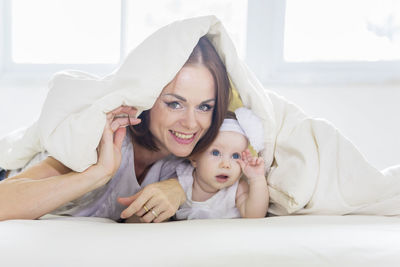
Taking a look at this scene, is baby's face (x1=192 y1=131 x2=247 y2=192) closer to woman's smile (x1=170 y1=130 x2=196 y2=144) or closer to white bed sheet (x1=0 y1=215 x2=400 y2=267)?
woman's smile (x1=170 y1=130 x2=196 y2=144)

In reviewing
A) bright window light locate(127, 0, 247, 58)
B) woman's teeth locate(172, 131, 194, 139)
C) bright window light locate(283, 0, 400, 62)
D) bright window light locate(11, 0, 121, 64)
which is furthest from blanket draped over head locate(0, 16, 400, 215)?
bright window light locate(11, 0, 121, 64)

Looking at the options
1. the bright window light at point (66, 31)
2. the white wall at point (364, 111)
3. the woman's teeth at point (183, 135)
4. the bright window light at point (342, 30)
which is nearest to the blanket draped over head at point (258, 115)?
the woman's teeth at point (183, 135)

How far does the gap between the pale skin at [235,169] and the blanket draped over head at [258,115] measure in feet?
0.17

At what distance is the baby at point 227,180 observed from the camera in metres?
1.10

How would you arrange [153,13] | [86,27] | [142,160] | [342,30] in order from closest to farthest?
[142,160] → [342,30] → [153,13] → [86,27]

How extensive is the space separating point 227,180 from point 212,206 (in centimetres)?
9

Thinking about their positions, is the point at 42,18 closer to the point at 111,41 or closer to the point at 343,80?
the point at 111,41

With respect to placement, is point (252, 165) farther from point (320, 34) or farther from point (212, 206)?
point (320, 34)

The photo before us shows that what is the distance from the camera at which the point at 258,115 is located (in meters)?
1.10

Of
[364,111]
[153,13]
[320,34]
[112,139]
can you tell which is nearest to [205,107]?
[112,139]

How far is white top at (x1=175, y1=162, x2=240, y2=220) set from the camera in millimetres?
1146

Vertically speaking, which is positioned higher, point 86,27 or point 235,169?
point 86,27

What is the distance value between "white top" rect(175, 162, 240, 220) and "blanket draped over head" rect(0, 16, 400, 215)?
12 cm

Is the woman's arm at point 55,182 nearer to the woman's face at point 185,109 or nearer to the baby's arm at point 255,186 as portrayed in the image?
the woman's face at point 185,109
